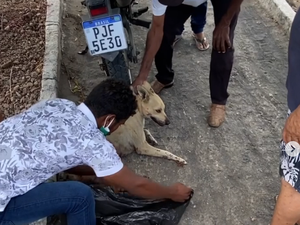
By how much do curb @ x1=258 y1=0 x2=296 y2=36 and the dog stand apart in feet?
7.74

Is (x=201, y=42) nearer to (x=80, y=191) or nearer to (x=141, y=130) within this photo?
(x=141, y=130)

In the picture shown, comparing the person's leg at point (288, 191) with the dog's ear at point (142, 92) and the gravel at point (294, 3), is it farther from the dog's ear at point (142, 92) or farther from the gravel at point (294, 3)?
the gravel at point (294, 3)

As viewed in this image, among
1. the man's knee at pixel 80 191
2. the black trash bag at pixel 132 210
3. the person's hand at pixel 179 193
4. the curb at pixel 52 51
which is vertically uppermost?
the man's knee at pixel 80 191

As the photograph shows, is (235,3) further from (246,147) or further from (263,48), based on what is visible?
(263,48)

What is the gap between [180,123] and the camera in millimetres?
3990

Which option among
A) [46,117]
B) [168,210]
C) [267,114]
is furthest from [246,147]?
[46,117]

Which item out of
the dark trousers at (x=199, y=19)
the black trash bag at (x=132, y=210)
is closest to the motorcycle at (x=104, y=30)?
the black trash bag at (x=132, y=210)

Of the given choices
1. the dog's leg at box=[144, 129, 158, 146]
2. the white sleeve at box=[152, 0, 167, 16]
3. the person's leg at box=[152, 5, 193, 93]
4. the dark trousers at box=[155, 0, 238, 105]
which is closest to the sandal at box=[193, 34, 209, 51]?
the person's leg at box=[152, 5, 193, 93]

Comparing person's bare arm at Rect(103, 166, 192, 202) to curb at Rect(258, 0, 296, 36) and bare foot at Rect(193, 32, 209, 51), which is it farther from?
curb at Rect(258, 0, 296, 36)

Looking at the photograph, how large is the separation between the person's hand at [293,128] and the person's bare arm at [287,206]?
1.15 ft

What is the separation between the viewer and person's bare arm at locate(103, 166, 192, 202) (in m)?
2.47

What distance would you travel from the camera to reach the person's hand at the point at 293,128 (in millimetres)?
2027

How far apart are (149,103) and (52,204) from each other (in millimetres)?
1250

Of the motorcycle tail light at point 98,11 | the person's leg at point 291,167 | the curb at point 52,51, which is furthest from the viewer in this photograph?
the curb at point 52,51
